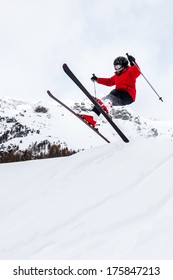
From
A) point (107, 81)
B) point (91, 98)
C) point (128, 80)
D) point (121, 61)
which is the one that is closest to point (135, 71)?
point (128, 80)

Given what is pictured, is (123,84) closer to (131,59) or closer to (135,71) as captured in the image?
(135,71)

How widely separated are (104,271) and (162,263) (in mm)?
520

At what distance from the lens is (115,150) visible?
265 inches

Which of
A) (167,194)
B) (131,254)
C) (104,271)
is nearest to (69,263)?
(104,271)

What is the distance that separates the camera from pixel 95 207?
4.42 metres

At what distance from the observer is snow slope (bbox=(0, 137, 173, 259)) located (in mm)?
3420

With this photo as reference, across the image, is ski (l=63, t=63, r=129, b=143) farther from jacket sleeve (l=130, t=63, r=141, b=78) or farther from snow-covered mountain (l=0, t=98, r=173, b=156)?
snow-covered mountain (l=0, t=98, r=173, b=156)

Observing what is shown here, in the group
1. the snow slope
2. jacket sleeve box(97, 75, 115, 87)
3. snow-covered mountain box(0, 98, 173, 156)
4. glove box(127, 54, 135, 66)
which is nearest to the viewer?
the snow slope

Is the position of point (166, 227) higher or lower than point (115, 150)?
lower

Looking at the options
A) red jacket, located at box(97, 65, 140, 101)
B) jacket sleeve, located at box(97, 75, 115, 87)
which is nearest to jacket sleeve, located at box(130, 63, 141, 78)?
red jacket, located at box(97, 65, 140, 101)

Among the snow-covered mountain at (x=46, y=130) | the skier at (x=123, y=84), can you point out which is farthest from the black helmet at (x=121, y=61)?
the snow-covered mountain at (x=46, y=130)

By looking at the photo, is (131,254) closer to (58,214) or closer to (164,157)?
(58,214)

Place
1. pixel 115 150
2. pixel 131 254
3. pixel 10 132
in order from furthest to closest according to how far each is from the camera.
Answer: pixel 10 132, pixel 115 150, pixel 131 254

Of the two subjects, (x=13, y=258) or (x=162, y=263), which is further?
(x=13, y=258)
